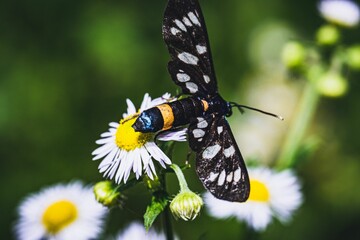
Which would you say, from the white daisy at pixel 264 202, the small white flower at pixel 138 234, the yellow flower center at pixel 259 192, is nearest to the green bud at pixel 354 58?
the white daisy at pixel 264 202

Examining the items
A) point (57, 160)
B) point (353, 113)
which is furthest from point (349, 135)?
point (57, 160)

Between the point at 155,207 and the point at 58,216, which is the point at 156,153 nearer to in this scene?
the point at 155,207

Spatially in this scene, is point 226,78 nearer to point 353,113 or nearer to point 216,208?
point 353,113

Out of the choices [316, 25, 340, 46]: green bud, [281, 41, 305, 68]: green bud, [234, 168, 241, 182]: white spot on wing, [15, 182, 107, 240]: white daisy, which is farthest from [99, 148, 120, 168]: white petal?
[316, 25, 340, 46]: green bud

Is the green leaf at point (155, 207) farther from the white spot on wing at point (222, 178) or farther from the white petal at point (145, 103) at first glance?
the white petal at point (145, 103)

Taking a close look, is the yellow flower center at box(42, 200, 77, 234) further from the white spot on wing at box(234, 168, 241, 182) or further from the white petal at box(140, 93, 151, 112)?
the white spot on wing at box(234, 168, 241, 182)

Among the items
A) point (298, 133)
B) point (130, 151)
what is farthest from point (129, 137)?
point (298, 133)

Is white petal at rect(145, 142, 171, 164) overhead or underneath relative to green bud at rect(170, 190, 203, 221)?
overhead
